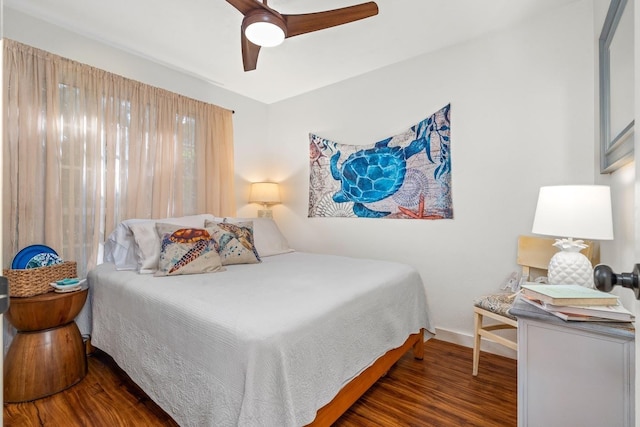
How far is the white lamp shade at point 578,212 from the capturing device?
1.54 meters

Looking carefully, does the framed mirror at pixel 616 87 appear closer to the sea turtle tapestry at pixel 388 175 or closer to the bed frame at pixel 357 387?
the sea turtle tapestry at pixel 388 175

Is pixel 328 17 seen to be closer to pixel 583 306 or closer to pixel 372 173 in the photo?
pixel 372 173

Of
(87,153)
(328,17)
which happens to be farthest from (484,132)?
(87,153)

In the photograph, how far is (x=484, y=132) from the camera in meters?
2.56

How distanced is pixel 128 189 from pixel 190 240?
2.98 feet

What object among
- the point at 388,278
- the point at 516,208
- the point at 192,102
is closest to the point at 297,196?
the point at 192,102

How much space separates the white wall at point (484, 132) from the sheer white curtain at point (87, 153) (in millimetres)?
1659

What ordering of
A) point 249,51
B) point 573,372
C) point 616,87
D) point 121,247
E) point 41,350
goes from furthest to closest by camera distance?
1. point 121,247
2. point 249,51
3. point 41,350
4. point 616,87
5. point 573,372

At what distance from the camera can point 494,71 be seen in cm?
251

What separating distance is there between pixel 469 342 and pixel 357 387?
135cm

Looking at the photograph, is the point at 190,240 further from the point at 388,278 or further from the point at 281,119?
the point at 281,119

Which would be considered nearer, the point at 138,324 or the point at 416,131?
the point at 138,324

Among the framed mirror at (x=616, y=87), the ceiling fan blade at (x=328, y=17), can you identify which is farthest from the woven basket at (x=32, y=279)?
the framed mirror at (x=616, y=87)

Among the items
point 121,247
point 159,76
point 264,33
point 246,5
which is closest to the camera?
point 246,5
